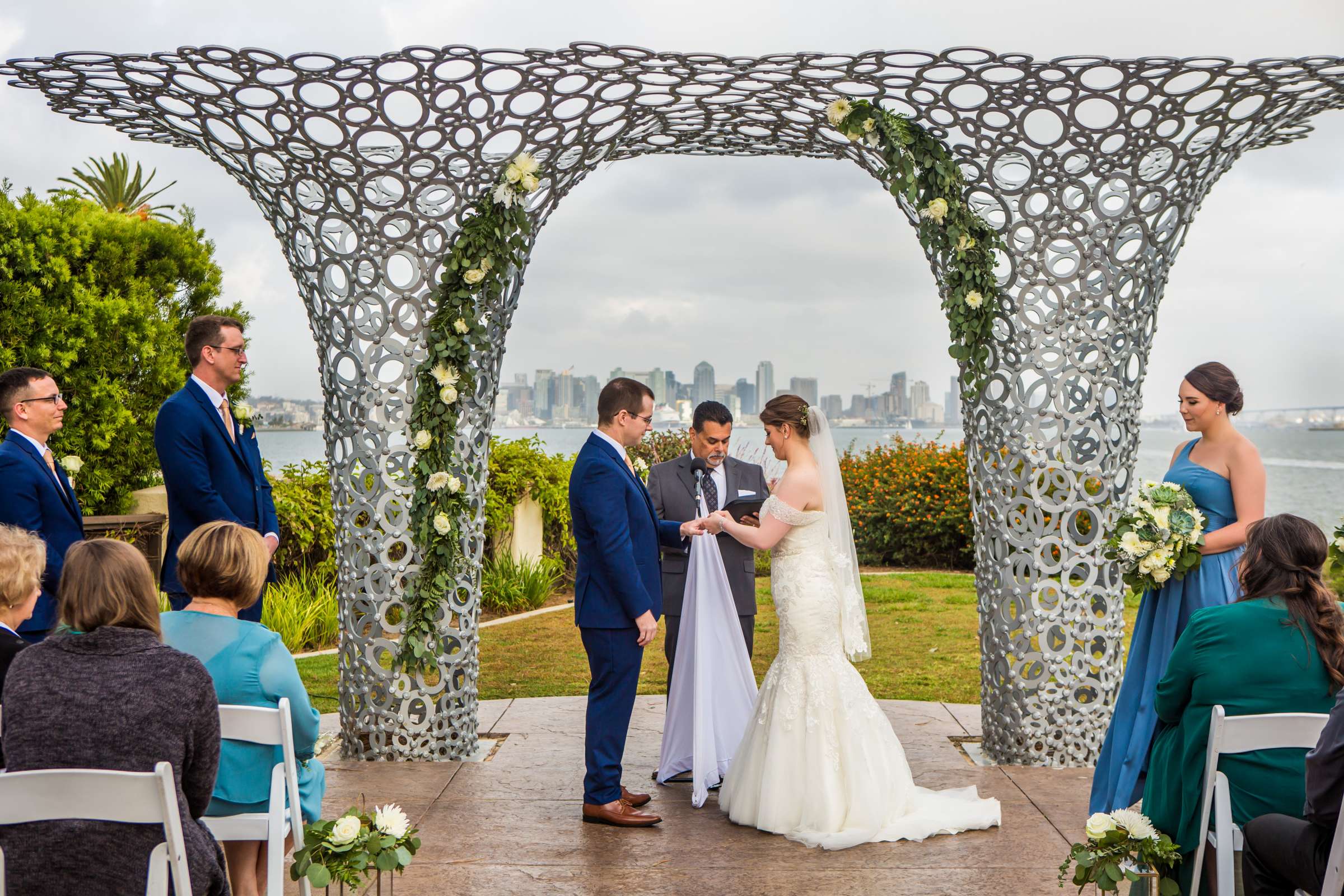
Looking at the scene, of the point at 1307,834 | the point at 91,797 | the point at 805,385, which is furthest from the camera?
the point at 805,385

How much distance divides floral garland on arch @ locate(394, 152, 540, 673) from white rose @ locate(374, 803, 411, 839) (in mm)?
2578

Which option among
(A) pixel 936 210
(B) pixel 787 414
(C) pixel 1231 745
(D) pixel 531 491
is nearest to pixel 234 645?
(B) pixel 787 414

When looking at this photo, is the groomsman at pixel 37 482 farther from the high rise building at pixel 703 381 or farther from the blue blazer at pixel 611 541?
the high rise building at pixel 703 381

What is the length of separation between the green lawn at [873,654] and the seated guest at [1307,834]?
184 inches

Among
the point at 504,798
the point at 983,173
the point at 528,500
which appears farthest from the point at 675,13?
the point at 504,798

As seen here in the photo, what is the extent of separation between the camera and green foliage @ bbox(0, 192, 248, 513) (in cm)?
881

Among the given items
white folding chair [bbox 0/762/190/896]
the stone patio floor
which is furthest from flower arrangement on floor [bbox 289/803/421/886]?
the stone patio floor

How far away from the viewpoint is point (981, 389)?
18.5 ft

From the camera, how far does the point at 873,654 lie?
383 inches

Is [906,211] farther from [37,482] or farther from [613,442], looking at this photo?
[37,482]

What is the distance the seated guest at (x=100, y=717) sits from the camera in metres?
2.51

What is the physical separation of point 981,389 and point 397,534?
3079mm

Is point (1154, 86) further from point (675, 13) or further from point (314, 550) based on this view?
point (675, 13)

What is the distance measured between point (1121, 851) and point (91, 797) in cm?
257
